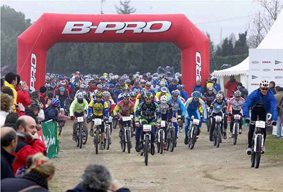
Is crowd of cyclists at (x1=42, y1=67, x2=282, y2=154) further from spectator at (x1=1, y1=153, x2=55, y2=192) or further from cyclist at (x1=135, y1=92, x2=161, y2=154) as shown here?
spectator at (x1=1, y1=153, x2=55, y2=192)

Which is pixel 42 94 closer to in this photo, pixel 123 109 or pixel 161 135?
pixel 123 109

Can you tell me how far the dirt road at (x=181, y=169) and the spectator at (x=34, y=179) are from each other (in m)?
6.49

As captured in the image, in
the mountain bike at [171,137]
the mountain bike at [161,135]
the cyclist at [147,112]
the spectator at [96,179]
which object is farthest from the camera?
the mountain bike at [171,137]

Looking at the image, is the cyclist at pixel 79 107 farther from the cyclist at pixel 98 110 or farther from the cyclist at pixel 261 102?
the cyclist at pixel 261 102

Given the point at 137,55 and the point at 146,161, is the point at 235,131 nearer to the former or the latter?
the point at 146,161

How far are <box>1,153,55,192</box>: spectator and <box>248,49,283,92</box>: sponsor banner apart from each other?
754 inches

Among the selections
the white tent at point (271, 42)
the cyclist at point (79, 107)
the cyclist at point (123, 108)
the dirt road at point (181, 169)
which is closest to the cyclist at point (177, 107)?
the dirt road at point (181, 169)

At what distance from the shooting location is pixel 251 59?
78.0 feet

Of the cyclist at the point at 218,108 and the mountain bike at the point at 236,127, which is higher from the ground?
the cyclist at the point at 218,108

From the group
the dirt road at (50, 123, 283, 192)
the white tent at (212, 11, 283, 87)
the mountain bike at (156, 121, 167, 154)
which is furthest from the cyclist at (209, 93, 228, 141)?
the white tent at (212, 11, 283, 87)

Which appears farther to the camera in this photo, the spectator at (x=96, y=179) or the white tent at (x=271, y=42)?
the white tent at (x=271, y=42)

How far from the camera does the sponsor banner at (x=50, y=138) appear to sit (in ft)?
51.4

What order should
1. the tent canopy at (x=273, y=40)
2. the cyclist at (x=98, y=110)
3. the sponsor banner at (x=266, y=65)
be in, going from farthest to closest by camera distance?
the tent canopy at (x=273, y=40) < the sponsor banner at (x=266, y=65) < the cyclist at (x=98, y=110)

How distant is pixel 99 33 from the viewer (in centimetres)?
2838
